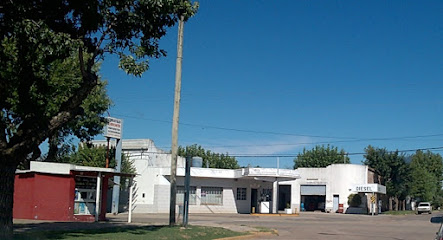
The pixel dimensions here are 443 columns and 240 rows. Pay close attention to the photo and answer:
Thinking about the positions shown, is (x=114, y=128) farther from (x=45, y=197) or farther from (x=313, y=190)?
(x=313, y=190)

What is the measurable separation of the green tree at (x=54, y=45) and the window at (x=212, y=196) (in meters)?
31.7

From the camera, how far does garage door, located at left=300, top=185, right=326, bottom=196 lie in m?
63.9

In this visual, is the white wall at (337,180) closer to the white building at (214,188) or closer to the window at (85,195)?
the white building at (214,188)

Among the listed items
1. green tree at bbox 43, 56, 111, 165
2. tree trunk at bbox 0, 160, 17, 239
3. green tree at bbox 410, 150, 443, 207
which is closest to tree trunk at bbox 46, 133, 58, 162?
green tree at bbox 43, 56, 111, 165

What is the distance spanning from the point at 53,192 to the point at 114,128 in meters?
10.3

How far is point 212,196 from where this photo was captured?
48.1 meters

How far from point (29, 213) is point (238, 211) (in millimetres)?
25539

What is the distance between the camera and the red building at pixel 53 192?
26891 mm

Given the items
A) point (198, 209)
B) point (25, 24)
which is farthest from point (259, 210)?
point (25, 24)

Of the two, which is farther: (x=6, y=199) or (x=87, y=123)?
(x=87, y=123)

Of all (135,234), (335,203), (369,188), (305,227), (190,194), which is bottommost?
(305,227)

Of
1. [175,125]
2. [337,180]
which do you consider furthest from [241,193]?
[175,125]

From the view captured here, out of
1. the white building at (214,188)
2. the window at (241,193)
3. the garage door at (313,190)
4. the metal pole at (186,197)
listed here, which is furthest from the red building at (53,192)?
the garage door at (313,190)

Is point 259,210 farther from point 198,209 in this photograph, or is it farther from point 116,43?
point 116,43
